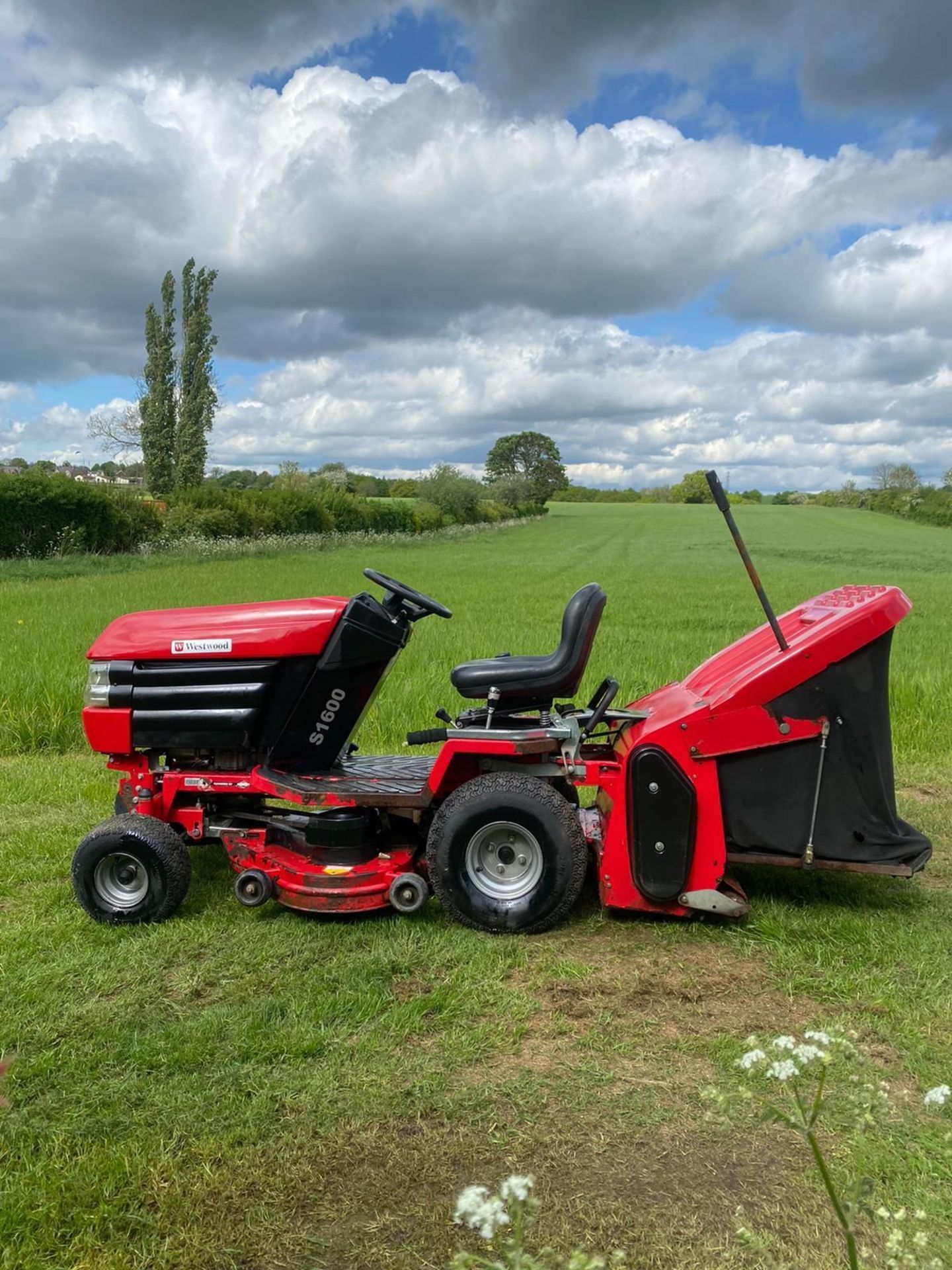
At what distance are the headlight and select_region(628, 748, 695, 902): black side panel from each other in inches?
91.4

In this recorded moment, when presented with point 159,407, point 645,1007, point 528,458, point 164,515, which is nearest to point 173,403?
point 159,407

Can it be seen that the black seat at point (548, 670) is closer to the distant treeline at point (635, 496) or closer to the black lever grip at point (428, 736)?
the black lever grip at point (428, 736)

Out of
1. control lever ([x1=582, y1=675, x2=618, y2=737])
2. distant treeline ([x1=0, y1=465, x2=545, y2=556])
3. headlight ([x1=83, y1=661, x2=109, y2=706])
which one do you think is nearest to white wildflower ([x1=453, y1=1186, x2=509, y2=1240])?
control lever ([x1=582, y1=675, x2=618, y2=737])

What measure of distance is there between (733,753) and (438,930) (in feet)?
4.63

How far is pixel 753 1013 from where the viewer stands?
343 centimetres

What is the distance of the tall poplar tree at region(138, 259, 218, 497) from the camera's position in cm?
3925

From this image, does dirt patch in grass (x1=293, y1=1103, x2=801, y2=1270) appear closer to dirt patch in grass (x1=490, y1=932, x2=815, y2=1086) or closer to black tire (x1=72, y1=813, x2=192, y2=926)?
dirt patch in grass (x1=490, y1=932, x2=815, y2=1086)

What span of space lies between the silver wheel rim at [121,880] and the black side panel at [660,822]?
2.08m

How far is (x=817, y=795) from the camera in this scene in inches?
155

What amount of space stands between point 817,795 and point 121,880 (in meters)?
2.97

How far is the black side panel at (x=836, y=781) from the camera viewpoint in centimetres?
392

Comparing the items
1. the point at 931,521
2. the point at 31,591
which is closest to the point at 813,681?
the point at 31,591

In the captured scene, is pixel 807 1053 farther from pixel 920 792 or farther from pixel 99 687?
pixel 920 792

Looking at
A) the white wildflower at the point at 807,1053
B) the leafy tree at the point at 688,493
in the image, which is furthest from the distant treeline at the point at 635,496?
the white wildflower at the point at 807,1053
